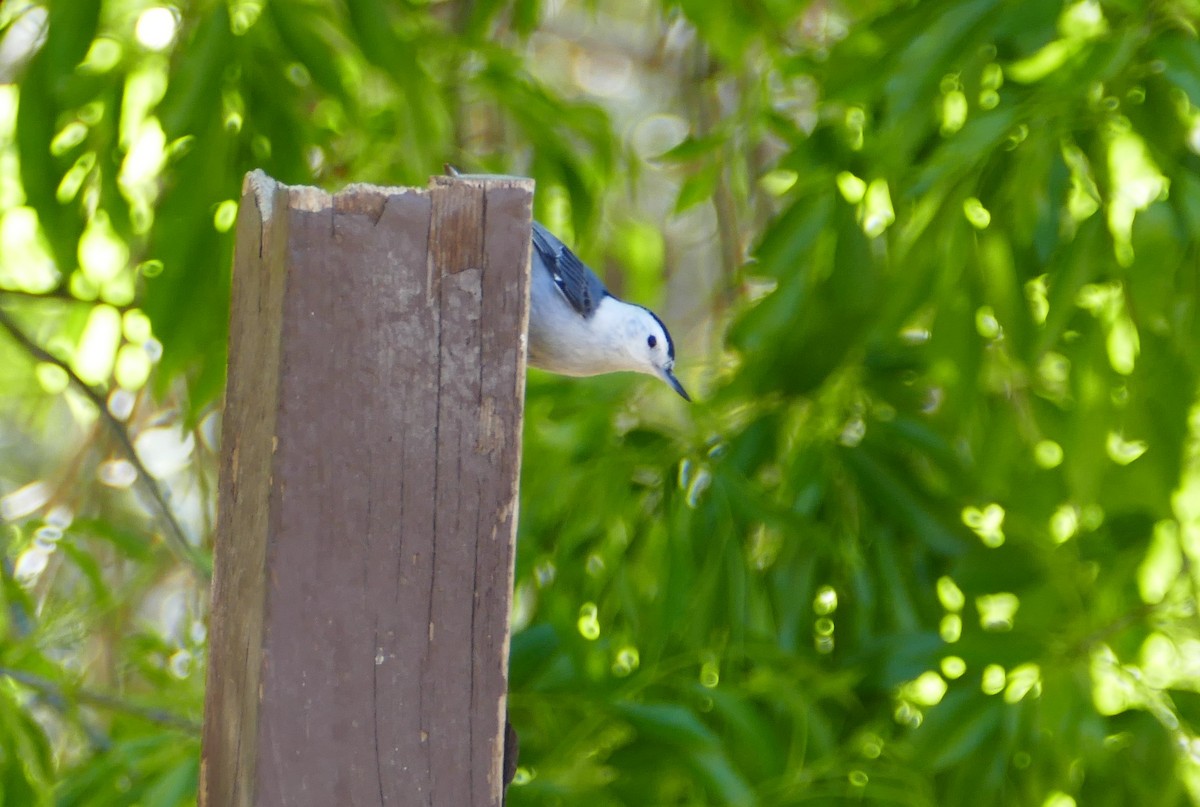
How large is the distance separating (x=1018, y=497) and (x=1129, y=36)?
36.0 inches

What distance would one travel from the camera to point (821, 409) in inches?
94.9

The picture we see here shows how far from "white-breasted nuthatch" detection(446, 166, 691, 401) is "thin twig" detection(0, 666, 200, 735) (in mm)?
840

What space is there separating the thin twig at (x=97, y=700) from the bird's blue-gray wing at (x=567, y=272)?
88cm

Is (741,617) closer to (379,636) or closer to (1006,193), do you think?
(1006,193)

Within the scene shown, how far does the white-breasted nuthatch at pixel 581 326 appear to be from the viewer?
1.88 metres

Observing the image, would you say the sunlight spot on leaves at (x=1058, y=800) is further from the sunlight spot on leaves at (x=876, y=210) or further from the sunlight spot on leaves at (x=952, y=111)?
the sunlight spot on leaves at (x=952, y=111)

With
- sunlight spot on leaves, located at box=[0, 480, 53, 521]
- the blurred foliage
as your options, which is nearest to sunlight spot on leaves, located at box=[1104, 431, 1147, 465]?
the blurred foliage

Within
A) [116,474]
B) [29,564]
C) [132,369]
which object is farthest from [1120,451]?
[116,474]

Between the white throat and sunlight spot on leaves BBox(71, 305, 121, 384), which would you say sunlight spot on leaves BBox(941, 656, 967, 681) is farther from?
sunlight spot on leaves BBox(71, 305, 121, 384)

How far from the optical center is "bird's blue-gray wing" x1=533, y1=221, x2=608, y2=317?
6.53 ft

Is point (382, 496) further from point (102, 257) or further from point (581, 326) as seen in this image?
point (102, 257)

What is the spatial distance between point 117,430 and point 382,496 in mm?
1494

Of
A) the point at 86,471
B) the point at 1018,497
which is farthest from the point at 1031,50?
the point at 86,471

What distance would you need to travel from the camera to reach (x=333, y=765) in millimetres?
1126
